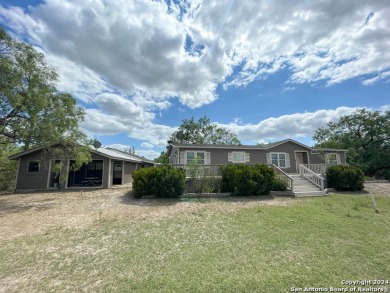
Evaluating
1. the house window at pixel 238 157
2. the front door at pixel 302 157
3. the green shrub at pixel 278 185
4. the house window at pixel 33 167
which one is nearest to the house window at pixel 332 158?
the front door at pixel 302 157

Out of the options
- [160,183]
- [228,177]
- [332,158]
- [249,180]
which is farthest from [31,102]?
[332,158]

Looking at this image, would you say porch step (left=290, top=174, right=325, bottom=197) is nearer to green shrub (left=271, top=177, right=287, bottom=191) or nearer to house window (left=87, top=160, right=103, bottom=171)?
green shrub (left=271, top=177, right=287, bottom=191)

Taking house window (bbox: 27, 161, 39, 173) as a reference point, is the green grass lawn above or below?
below

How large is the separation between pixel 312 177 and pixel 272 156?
5.59 m

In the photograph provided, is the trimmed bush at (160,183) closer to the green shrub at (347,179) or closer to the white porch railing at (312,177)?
the white porch railing at (312,177)

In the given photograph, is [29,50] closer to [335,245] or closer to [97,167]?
[97,167]

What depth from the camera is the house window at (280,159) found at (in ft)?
66.2

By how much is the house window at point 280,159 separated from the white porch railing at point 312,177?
10.3ft

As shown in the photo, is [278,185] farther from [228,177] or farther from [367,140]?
[367,140]

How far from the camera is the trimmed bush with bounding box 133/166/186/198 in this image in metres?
11.1

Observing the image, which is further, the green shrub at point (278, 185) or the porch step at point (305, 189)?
the green shrub at point (278, 185)

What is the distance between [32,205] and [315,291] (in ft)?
42.0

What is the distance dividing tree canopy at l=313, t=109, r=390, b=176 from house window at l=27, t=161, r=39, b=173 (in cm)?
3430

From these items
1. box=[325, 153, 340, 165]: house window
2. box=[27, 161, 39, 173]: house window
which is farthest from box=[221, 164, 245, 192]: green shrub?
box=[27, 161, 39, 173]: house window
